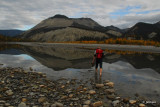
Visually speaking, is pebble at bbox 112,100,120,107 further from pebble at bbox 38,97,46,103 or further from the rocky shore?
pebble at bbox 38,97,46,103

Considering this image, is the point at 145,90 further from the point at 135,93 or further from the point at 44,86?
the point at 44,86

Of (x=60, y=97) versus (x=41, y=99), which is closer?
(x=41, y=99)

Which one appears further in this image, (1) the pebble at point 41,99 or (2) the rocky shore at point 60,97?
(1) the pebble at point 41,99

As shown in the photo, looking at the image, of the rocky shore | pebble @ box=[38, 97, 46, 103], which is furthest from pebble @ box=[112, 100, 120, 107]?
pebble @ box=[38, 97, 46, 103]

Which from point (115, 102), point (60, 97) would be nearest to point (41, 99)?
point (60, 97)

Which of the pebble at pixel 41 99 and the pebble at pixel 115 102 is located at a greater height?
the pebble at pixel 41 99

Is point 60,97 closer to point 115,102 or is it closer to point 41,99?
point 41,99

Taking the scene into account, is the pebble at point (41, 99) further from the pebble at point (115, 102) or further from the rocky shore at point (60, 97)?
the pebble at point (115, 102)

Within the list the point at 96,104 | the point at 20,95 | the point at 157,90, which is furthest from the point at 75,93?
the point at 157,90

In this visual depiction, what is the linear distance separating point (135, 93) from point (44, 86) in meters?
5.75

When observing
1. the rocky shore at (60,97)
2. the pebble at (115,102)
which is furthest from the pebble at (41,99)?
the pebble at (115,102)

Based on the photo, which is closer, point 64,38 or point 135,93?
point 135,93

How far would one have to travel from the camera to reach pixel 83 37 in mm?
184375

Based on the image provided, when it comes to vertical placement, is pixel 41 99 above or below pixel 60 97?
above
